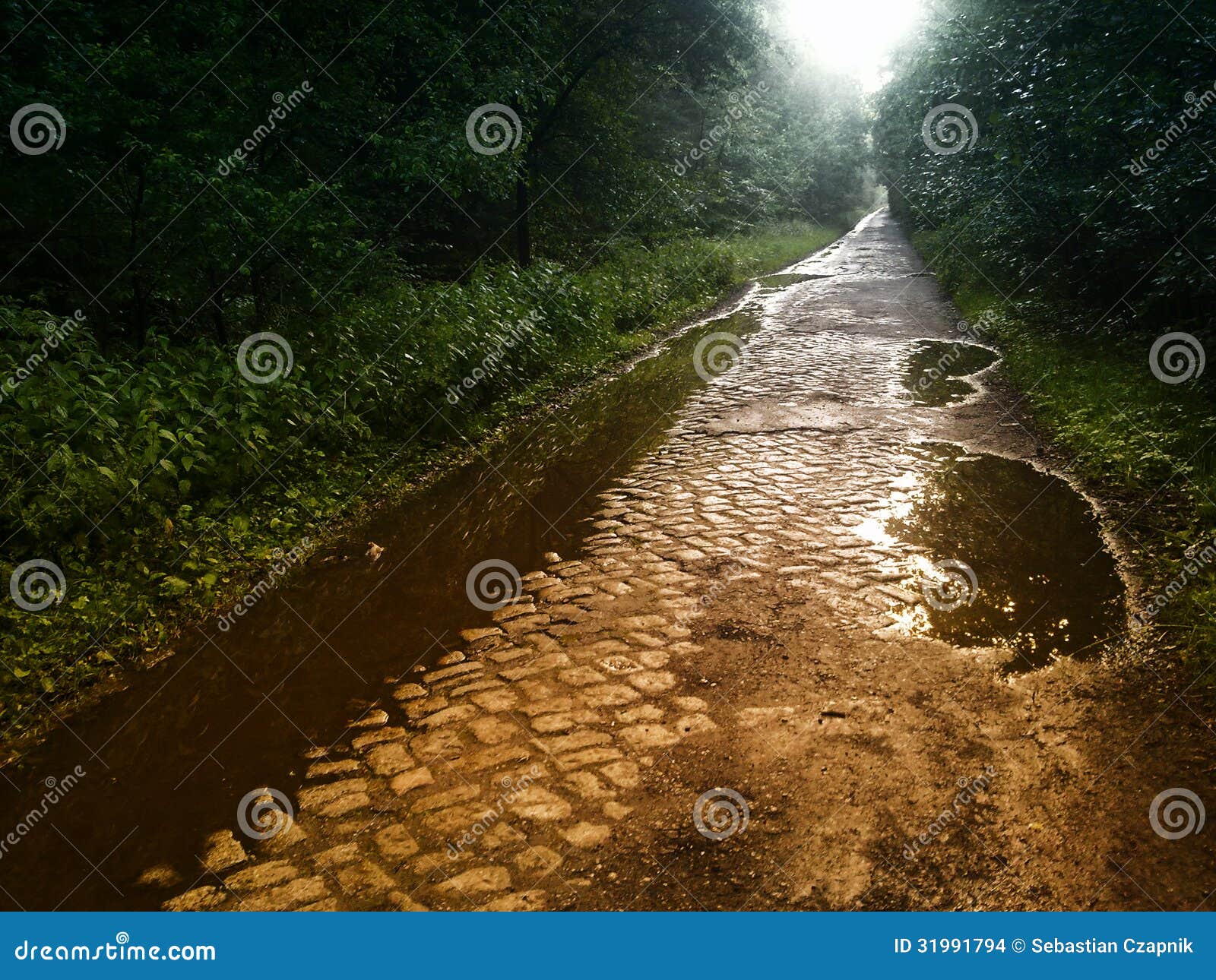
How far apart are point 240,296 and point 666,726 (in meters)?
8.09

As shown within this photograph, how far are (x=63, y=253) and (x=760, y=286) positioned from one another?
18164 millimetres

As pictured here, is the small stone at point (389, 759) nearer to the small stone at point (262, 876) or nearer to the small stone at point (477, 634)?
the small stone at point (262, 876)

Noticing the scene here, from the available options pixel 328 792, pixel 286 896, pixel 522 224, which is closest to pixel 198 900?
pixel 286 896

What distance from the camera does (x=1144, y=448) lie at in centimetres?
686

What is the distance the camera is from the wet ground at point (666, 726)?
10.1ft

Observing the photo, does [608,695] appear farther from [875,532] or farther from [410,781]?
[875,532]

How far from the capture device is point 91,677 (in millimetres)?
4566

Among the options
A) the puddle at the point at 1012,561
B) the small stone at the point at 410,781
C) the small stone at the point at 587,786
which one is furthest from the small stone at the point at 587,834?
the puddle at the point at 1012,561

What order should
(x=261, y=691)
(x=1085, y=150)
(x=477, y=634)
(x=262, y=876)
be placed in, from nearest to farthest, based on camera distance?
(x=262, y=876)
(x=261, y=691)
(x=477, y=634)
(x=1085, y=150)

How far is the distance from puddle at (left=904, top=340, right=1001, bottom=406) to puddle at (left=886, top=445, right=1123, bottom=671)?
2620mm

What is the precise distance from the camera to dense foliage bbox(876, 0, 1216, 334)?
281 inches

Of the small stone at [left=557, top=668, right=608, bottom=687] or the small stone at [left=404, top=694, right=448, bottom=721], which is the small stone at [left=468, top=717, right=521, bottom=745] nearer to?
the small stone at [left=404, top=694, right=448, bottom=721]

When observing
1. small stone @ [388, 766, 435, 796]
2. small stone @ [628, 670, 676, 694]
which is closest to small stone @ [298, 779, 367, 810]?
small stone @ [388, 766, 435, 796]

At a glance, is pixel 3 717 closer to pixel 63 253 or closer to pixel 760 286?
pixel 63 253
